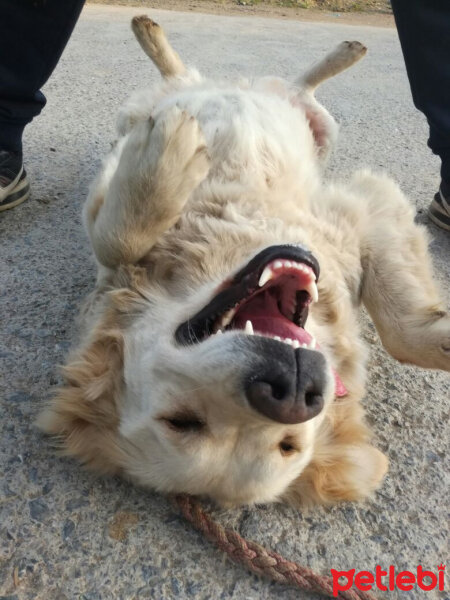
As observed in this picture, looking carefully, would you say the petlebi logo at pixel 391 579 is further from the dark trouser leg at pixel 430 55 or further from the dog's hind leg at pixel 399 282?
the dark trouser leg at pixel 430 55

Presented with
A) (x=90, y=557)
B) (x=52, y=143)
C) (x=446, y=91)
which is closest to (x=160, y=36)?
(x=52, y=143)

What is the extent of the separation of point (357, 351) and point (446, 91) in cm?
169

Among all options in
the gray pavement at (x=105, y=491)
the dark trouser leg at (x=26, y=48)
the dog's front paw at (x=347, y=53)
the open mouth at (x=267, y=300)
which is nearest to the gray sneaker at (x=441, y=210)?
the gray pavement at (x=105, y=491)

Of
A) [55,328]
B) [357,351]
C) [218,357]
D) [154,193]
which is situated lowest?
[55,328]

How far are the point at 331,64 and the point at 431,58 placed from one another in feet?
3.45

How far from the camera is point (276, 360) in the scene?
1.61 meters

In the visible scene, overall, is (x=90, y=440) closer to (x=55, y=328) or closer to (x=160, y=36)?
(x=55, y=328)

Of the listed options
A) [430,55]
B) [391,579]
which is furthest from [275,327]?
[430,55]

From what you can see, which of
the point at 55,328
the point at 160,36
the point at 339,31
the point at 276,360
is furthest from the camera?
the point at 339,31

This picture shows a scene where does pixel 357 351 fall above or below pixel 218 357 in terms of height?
below

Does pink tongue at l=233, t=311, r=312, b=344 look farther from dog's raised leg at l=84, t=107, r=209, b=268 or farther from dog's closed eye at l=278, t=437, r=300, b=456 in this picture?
dog's raised leg at l=84, t=107, r=209, b=268

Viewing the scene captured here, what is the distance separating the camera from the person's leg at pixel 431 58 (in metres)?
2.75

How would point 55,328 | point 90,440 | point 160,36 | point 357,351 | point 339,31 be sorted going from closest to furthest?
point 90,440 < point 357,351 < point 55,328 < point 160,36 < point 339,31

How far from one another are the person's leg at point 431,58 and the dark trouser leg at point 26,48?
171 cm
